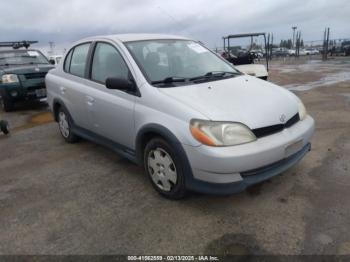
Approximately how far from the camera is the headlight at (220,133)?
9.28 ft

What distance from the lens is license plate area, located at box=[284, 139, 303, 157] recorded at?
310 centimetres

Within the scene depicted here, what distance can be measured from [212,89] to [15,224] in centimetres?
238

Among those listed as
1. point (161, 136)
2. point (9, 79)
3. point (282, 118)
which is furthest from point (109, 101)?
point (9, 79)

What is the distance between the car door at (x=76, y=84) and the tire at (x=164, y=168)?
147 centimetres

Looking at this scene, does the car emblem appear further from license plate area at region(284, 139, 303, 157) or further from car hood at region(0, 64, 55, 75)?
car hood at region(0, 64, 55, 75)

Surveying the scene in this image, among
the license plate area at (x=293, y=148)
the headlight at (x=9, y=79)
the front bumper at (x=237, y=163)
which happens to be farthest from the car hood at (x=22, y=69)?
the license plate area at (x=293, y=148)

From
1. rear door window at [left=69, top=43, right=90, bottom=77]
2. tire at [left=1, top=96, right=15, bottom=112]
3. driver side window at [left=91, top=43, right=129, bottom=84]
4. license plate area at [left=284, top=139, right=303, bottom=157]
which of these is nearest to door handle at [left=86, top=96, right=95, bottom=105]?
driver side window at [left=91, top=43, right=129, bottom=84]

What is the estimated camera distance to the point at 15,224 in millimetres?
3135

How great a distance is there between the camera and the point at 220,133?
284 cm

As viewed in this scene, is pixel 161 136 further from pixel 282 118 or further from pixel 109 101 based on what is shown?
pixel 282 118

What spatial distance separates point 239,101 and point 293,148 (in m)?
0.71

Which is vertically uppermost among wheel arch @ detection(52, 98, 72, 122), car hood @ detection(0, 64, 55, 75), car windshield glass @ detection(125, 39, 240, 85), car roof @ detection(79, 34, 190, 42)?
car roof @ detection(79, 34, 190, 42)

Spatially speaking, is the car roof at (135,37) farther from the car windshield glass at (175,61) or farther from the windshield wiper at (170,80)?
the windshield wiper at (170,80)

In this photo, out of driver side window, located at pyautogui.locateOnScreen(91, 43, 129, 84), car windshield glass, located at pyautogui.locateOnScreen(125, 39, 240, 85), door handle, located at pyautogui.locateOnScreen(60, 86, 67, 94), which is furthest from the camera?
door handle, located at pyautogui.locateOnScreen(60, 86, 67, 94)
